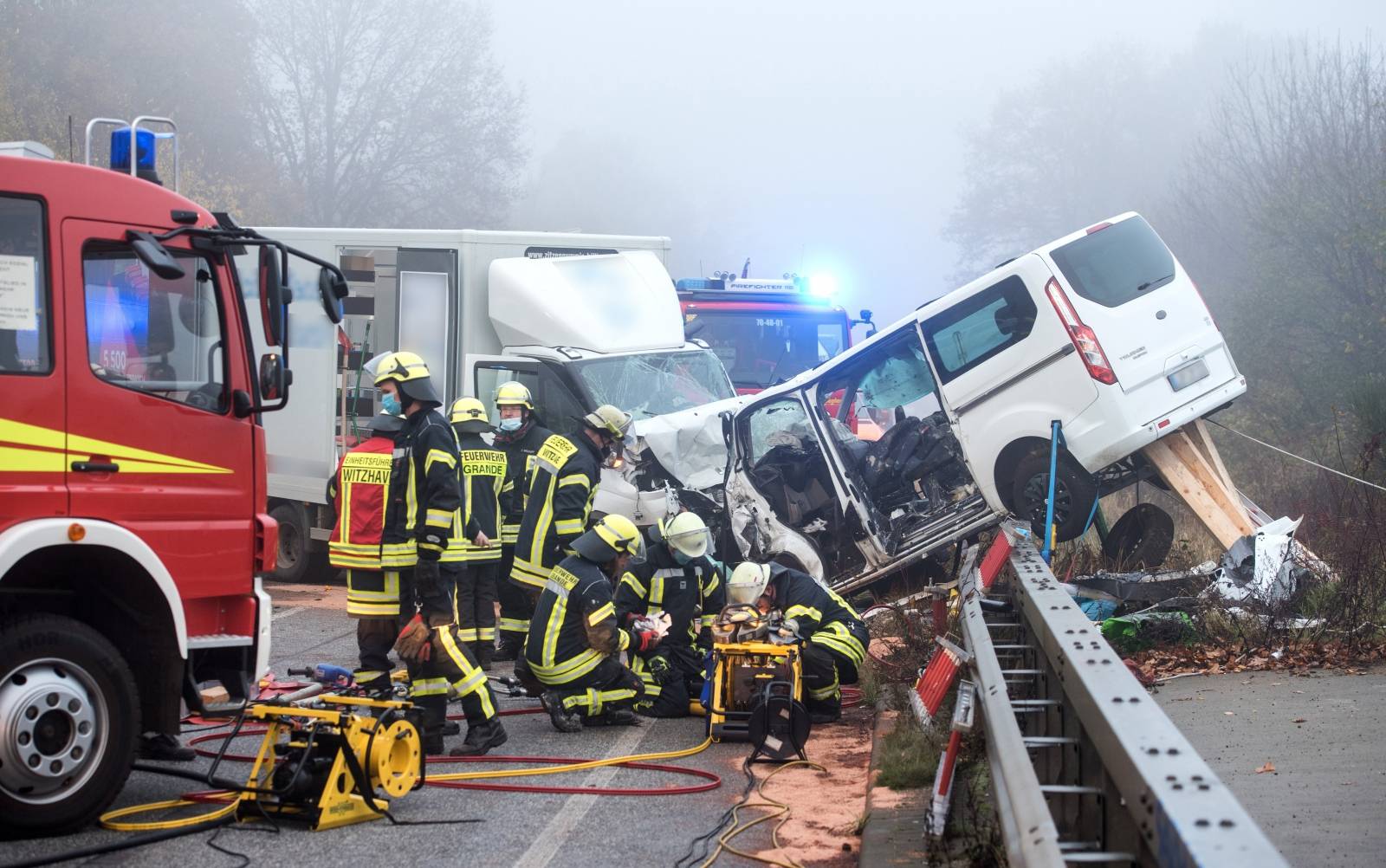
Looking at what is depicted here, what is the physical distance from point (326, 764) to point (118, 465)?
56.9 inches

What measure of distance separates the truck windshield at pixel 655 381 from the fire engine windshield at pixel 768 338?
260 cm

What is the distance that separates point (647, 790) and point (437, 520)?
5.25 feet

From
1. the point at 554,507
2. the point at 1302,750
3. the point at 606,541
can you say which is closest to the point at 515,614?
the point at 554,507

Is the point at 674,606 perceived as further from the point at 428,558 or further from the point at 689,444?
the point at 689,444

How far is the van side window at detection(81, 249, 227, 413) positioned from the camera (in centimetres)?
586

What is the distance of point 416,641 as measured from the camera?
680 cm

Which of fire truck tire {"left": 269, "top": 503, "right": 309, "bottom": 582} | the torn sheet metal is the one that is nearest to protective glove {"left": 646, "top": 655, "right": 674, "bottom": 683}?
the torn sheet metal

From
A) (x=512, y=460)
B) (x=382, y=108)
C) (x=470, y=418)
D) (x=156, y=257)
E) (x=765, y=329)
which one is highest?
(x=382, y=108)

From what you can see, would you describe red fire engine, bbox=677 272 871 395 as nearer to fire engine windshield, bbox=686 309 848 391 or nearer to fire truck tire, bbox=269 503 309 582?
fire engine windshield, bbox=686 309 848 391

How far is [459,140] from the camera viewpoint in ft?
152

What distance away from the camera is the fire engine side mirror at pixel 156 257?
5.55 m

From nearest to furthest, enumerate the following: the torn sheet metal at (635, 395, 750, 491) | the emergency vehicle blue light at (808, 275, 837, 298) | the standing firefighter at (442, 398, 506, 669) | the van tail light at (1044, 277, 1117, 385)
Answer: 1. the standing firefighter at (442, 398, 506, 669)
2. the van tail light at (1044, 277, 1117, 385)
3. the torn sheet metal at (635, 395, 750, 491)
4. the emergency vehicle blue light at (808, 275, 837, 298)

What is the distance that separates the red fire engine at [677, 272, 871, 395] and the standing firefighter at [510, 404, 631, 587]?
22.3ft

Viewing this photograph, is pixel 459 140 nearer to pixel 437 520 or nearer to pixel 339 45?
pixel 339 45
